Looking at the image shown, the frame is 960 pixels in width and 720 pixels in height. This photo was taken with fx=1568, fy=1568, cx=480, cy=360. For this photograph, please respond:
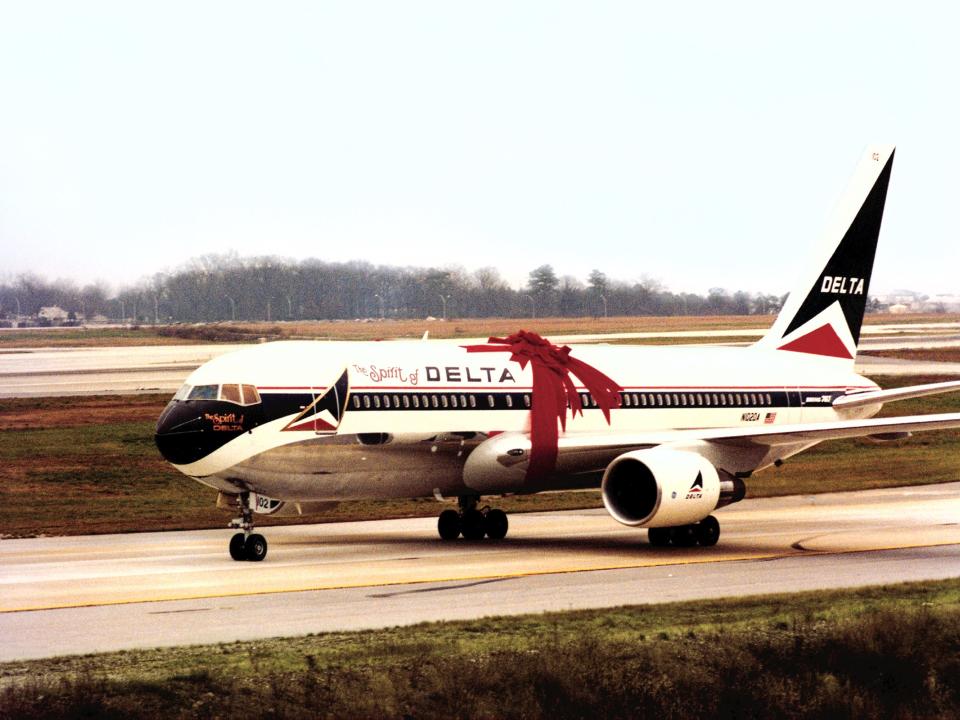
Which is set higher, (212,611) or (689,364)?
(689,364)

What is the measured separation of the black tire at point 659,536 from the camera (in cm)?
3050

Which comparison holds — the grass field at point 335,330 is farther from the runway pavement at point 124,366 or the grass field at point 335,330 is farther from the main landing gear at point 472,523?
the main landing gear at point 472,523

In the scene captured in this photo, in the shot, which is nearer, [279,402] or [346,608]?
[346,608]

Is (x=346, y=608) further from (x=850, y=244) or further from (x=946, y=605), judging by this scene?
(x=850, y=244)

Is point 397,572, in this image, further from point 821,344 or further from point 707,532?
point 821,344

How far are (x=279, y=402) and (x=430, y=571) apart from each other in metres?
4.45

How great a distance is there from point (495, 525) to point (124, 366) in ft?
172

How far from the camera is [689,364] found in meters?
34.8

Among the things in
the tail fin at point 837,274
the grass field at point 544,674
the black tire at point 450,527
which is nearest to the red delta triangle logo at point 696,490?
→ the black tire at point 450,527

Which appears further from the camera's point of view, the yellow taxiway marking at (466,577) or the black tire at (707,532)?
the black tire at (707,532)

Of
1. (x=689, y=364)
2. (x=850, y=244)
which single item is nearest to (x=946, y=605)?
(x=689, y=364)

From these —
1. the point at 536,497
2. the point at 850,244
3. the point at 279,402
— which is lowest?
the point at 536,497

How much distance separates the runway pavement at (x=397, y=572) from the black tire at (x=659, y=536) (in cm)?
36

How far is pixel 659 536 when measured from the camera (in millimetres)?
30641
